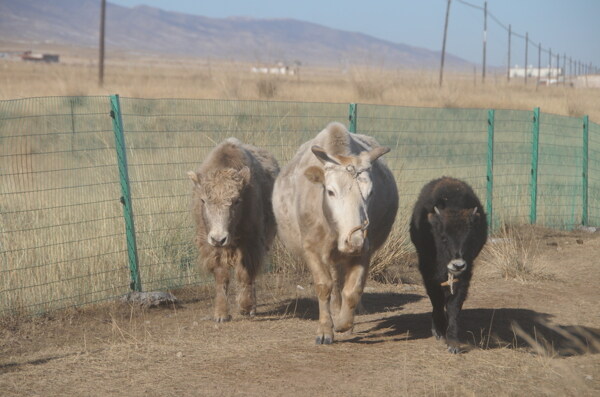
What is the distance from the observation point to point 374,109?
2320cm

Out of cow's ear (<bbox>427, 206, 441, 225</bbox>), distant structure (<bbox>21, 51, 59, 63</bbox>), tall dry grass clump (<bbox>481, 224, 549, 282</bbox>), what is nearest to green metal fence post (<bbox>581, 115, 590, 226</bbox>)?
tall dry grass clump (<bbox>481, 224, 549, 282</bbox>)

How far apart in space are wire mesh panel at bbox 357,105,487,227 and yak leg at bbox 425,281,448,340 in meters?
4.93

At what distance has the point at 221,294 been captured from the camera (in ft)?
28.2

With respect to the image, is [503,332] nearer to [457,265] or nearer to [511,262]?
[457,265]

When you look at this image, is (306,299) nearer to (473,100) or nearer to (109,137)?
(109,137)

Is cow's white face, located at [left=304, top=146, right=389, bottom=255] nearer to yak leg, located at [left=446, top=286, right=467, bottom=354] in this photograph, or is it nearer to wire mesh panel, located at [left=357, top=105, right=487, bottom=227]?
yak leg, located at [left=446, top=286, right=467, bottom=354]

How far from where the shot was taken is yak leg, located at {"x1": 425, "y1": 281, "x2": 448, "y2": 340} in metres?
7.63

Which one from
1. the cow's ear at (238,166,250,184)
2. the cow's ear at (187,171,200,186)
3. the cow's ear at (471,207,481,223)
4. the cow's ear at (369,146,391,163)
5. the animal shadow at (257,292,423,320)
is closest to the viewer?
the cow's ear at (369,146,391,163)

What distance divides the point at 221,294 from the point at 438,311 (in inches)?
94.2

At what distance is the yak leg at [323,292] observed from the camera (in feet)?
24.4

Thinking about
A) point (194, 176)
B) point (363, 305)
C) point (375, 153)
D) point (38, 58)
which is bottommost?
point (363, 305)

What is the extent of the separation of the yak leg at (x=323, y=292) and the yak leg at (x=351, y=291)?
122 mm

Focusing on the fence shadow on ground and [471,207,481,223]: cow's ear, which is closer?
[471,207,481,223]: cow's ear

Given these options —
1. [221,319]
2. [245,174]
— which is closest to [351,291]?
[221,319]
